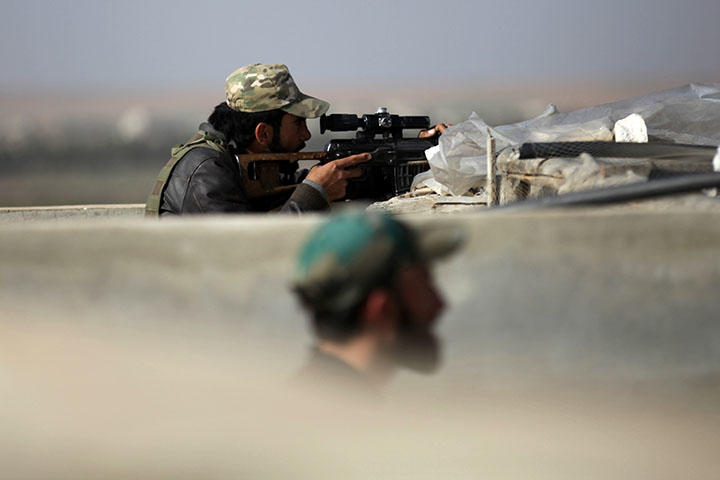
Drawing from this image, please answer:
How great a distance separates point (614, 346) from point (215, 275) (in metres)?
0.70

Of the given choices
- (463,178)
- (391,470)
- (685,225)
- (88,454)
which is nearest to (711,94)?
(463,178)

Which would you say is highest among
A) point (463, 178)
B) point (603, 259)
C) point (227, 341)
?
point (603, 259)

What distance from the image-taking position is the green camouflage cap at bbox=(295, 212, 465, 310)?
1.09 m

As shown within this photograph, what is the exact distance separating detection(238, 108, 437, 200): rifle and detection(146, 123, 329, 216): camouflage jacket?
8cm

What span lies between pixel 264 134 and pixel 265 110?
0.10 m

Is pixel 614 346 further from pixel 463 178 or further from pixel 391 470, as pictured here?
pixel 463 178

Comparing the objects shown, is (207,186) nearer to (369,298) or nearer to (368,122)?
(368,122)

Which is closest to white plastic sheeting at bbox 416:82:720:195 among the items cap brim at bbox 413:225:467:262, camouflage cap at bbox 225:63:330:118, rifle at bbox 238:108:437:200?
rifle at bbox 238:108:437:200

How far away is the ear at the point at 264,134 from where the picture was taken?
9.32ft

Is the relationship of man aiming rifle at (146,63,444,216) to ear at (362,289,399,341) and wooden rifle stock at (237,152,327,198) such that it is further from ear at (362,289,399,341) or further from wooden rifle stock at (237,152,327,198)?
ear at (362,289,399,341)

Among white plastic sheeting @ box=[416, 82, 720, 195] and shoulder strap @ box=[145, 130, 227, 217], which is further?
white plastic sheeting @ box=[416, 82, 720, 195]

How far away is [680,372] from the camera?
127cm

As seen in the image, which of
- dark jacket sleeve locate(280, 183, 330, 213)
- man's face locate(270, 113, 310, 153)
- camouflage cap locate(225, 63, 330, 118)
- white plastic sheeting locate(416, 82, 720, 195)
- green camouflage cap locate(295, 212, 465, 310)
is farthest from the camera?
white plastic sheeting locate(416, 82, 720, 195)

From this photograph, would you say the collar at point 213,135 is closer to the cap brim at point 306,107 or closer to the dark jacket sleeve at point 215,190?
the dark jacket sleeve at point 215,190
